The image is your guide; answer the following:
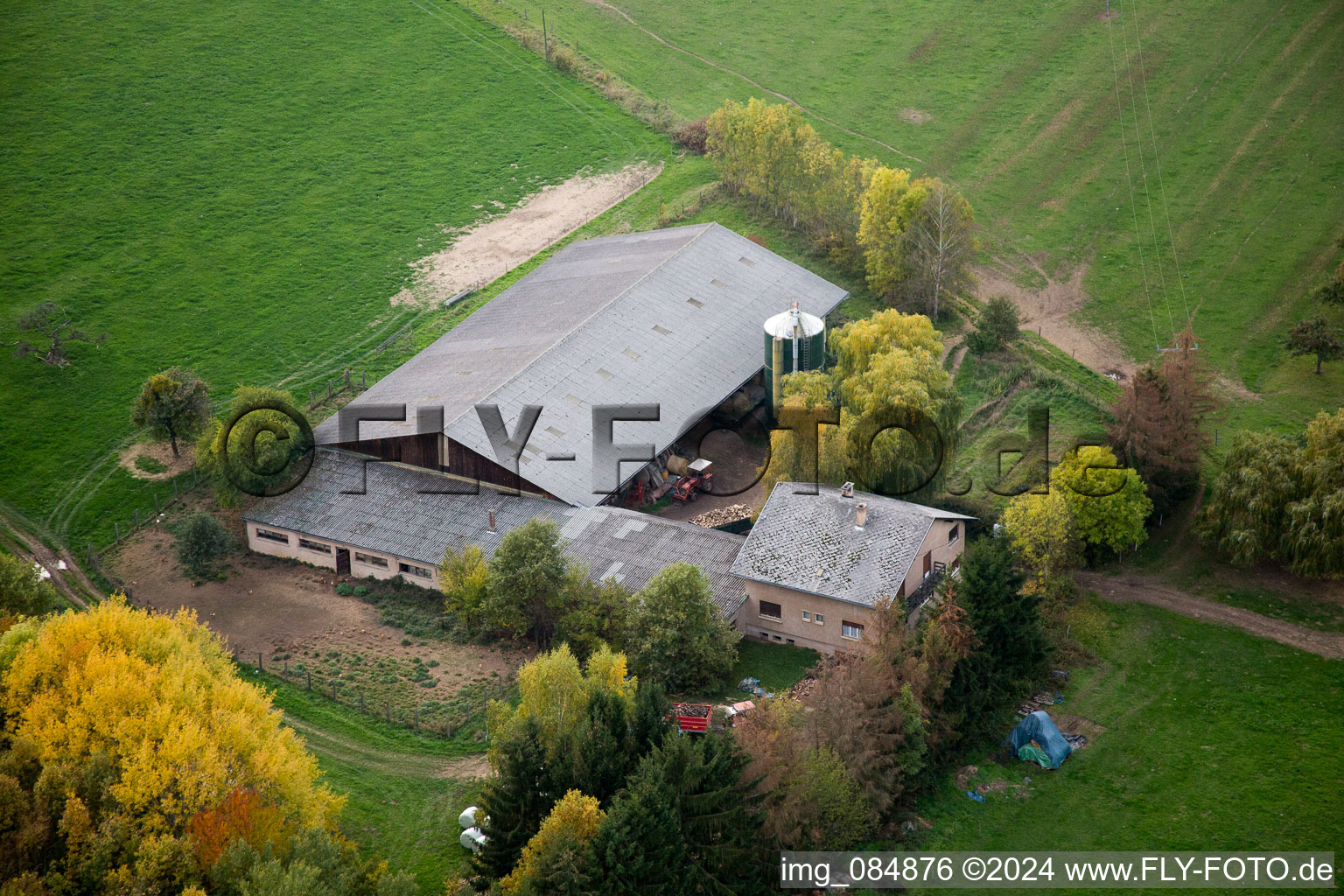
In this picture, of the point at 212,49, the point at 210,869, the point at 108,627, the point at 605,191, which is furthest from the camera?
the point at 212,49

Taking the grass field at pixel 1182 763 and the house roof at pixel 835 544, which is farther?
the house roof at pixel 835 544

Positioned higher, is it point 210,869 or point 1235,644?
point 210,869

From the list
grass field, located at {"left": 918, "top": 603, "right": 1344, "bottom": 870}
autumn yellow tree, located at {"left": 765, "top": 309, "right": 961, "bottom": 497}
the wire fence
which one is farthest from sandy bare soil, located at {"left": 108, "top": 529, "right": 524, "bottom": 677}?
grass field, located at {"left": 918, "top": 603, "right": 1344, "bottom": 870}

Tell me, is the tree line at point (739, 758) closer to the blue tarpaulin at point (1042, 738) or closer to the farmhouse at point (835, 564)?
the blue tarpaulin at point (1042, 738)

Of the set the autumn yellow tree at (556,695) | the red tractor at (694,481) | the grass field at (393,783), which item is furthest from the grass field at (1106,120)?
the grass field at (393,783)

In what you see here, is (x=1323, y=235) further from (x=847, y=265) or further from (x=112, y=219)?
(x=112, y=219)

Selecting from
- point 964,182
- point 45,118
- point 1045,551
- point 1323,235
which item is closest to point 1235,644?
point 1045,551
